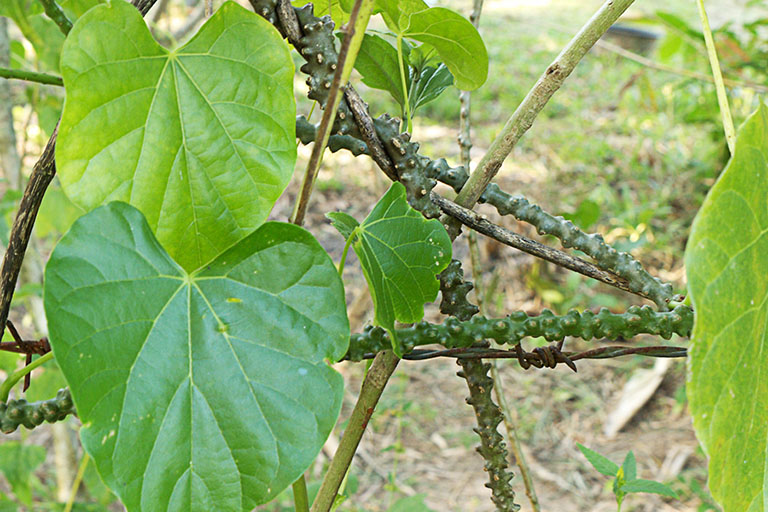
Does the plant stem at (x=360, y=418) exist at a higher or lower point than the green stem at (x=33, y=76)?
lower

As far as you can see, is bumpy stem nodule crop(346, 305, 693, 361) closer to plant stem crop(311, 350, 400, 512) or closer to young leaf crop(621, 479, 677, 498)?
plant stem crop(311, 350, 400, 512)

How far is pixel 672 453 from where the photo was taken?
5.58 feet

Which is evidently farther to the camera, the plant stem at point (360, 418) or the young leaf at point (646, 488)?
the young leaf at point (646, 488)

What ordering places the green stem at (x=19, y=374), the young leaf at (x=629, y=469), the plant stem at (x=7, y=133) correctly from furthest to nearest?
the plant stem at (x=7, y=133)
the young leaf at (x=629, y=469)
the green stem at (x=19, y=374)

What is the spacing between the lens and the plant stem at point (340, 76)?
29cm

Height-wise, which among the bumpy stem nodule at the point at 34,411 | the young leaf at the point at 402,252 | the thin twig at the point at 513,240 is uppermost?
the thin twig at the point at 513,240

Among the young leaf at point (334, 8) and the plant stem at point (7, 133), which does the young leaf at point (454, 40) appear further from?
the plant stem at point (7, 133)

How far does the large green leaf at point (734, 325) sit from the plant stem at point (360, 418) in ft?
0.66

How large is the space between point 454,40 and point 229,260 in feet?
0.70

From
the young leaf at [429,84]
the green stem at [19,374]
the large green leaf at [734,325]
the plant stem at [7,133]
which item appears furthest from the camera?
the plant stem at [7,133]

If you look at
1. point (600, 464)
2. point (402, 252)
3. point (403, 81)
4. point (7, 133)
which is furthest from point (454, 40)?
point (7, 133)

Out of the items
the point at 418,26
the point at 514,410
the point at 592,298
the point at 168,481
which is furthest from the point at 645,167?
the point at 168,481

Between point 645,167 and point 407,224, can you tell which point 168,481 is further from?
point 645,167

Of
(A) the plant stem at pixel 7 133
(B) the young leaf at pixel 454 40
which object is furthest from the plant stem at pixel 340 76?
(A) the plant stem at pixel 7 133
